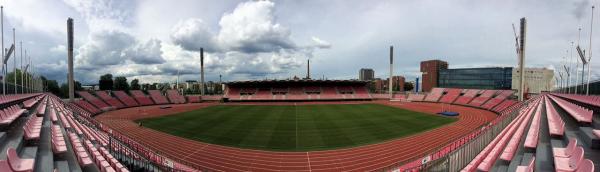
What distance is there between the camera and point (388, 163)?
1376cm

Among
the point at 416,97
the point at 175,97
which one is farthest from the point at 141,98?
the point at 416,97

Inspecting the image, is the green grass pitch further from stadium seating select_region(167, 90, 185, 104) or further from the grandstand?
stadium seating select_region(167, 90, 185, 104)

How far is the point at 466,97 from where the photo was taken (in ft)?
157

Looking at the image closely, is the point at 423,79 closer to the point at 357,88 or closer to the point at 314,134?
the point at 357,88

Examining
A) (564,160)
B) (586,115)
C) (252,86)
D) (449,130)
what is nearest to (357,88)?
(252,86)

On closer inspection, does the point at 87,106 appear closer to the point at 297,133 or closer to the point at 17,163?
the point at 297,133

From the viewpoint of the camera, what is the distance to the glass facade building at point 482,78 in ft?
267

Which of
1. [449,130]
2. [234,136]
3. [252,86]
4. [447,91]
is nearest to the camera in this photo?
[234,136]

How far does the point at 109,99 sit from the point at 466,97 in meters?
61.5

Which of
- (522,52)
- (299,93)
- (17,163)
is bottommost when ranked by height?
(299,93)

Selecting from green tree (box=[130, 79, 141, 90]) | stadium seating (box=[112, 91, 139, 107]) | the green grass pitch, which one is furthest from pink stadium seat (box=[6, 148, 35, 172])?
green tree (box=[130, 79, 141, 90])

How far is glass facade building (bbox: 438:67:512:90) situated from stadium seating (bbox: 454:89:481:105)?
42672 millimetres

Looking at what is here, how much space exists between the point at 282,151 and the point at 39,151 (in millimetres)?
10628

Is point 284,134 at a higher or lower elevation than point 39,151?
lower
